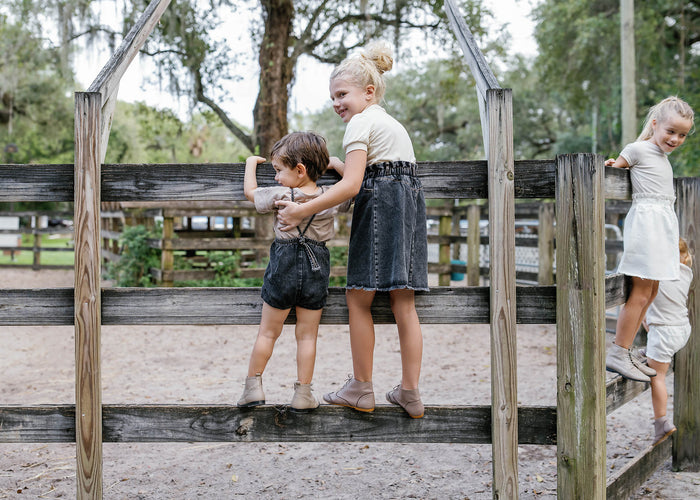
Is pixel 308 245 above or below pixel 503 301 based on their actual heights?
above

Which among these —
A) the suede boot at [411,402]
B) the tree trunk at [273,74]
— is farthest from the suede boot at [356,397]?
the tree trunk at [273,74]

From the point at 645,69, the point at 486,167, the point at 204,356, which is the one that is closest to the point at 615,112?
the point at 645,69

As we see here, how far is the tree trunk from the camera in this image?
12.2 metres

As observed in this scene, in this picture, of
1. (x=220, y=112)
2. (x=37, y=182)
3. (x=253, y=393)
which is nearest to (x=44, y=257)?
(x=220, y=112)

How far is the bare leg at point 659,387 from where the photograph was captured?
10.8 ft

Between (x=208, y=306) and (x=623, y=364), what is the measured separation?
194 cm

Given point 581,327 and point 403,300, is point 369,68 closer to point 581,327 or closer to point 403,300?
point 403,300

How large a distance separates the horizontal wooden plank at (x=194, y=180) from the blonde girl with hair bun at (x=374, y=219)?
0.48 feet

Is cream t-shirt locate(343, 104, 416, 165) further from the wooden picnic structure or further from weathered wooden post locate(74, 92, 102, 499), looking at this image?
weathered wooden post locate(74, 92, 102, 499)

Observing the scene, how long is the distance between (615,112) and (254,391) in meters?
23.5

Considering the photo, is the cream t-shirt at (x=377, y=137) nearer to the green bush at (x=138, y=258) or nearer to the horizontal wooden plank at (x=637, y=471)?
the horizontal wooden plank at (x=637, y=471)

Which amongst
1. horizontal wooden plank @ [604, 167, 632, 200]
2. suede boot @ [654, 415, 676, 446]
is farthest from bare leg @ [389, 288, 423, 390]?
suede boot @ [654, 415, 676, 446]

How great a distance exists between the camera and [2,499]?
10.5 ft

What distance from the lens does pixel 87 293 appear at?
2514 mm
